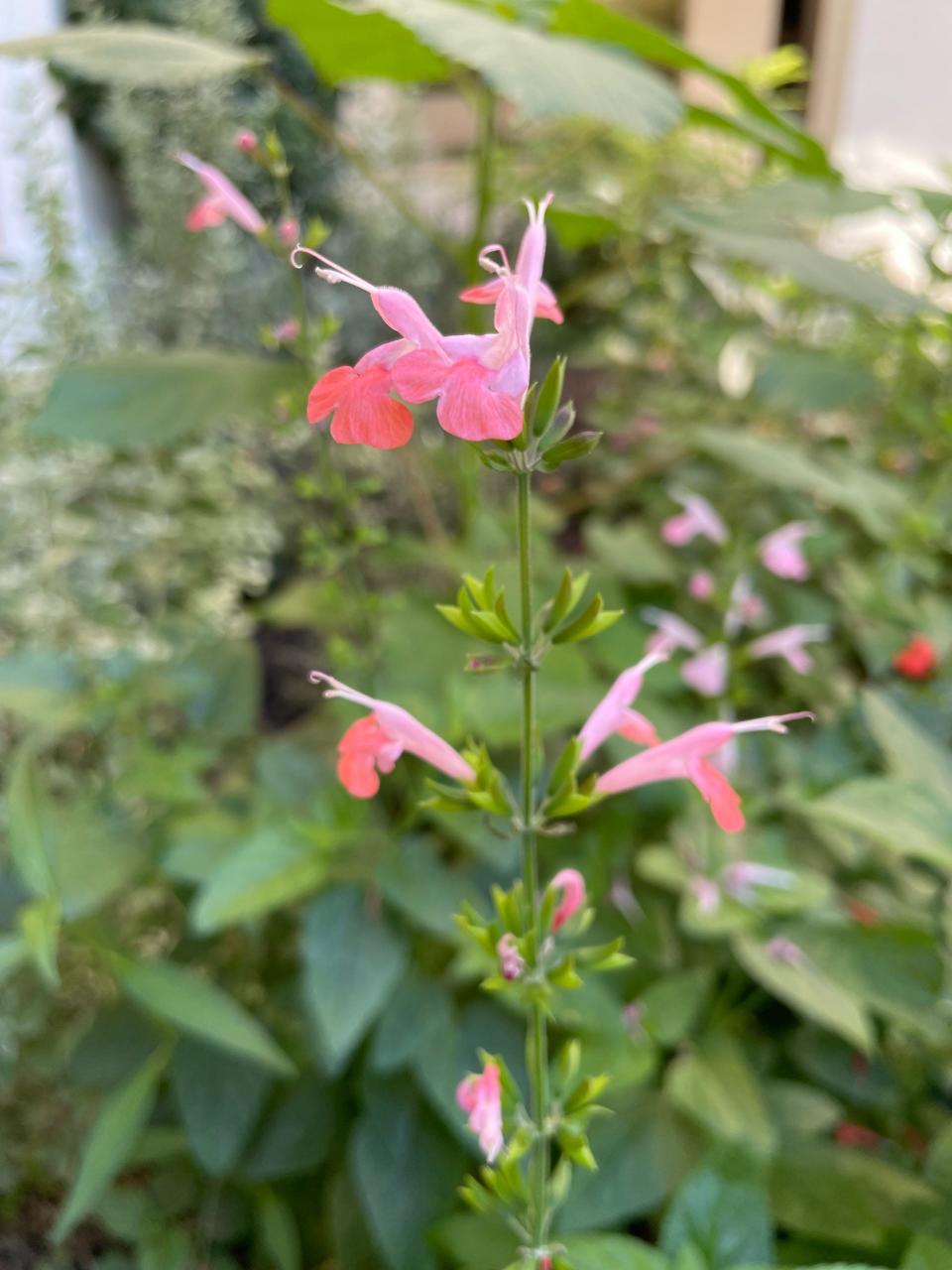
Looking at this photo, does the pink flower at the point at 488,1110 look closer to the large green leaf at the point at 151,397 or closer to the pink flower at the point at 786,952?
the pink flower at the point at 786,952

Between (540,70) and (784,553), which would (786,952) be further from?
(540,70)

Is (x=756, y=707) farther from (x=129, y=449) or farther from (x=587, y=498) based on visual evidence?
(x=129, y=449)

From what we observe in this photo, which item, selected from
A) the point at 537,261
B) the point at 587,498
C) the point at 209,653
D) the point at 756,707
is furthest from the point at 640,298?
the point at 537,261

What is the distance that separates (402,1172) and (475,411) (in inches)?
22.6

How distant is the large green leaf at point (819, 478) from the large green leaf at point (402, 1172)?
539 millimetres

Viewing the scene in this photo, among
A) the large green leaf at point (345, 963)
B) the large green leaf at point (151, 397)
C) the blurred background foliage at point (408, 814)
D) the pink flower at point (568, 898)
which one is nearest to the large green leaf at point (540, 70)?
the blurred background foliage at point (408, 814)

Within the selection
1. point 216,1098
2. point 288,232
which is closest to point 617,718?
point 288,232

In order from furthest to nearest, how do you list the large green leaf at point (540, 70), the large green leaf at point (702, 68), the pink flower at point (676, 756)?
the large green leaf at point (702, 68) → the large green leaf at point (540, 70) → the pink flower at point (676, 756)

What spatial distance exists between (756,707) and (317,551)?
435mm

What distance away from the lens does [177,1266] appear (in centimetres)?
59

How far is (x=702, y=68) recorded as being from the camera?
55 centimetres

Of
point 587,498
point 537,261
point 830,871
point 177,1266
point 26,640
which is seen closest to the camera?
point 537,261

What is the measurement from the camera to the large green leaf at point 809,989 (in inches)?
21.1

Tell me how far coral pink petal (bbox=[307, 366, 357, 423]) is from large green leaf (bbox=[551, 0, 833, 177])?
1.49 ft
